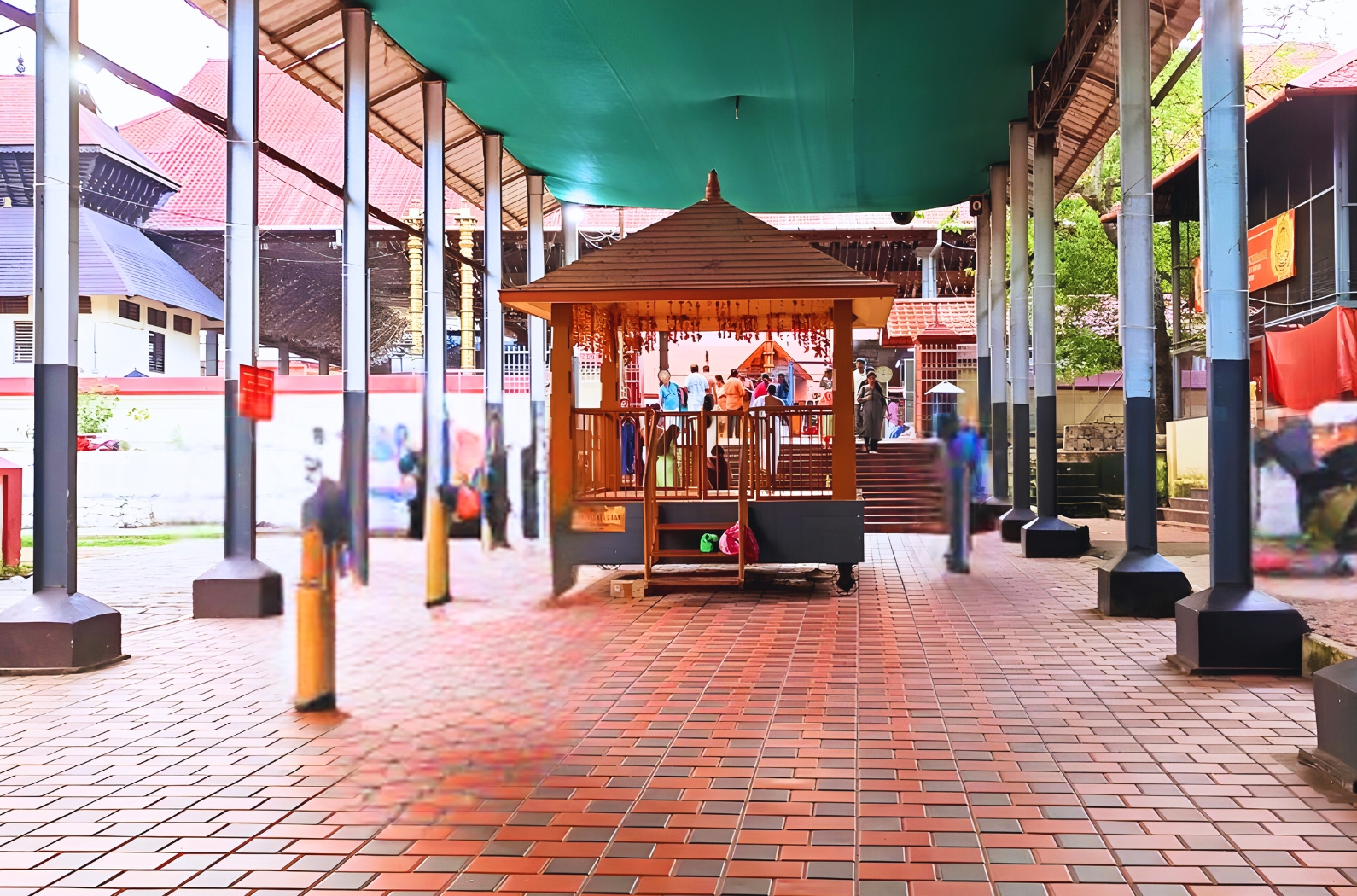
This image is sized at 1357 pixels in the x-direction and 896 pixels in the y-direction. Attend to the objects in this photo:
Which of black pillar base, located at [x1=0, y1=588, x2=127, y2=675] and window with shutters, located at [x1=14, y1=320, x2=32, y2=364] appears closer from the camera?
black pillar base, located at [x1=0, y1=588, x2=127, y2=675]

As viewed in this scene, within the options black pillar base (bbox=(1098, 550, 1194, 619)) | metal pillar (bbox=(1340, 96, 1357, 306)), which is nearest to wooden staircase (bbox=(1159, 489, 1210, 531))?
metal pillar (bbox=(1340, 96, 1357, 306))

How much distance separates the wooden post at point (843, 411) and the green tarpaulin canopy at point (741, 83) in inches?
108

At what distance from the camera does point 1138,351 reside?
29.8 feet

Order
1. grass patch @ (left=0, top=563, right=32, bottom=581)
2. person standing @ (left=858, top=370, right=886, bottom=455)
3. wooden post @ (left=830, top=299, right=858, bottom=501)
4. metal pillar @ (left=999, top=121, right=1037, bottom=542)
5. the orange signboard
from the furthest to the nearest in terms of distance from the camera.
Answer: person standing @ (left=858, top=370, right=886, bottom=455) → the orange signboard → metal pillar @ (left=999, top=121, right=1037, bottom=542) → grass patch @ (left=0, top=563, right=32, bottom=581) → wooden post @ (left=830, top=299, right=858, bottom=501)

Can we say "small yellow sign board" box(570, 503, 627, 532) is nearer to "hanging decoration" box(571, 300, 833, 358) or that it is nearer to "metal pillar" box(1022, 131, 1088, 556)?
"hanging decoration" box(571, 300, 833, 358)

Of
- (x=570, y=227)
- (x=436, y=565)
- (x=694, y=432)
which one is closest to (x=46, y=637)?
(x=436, y=565)

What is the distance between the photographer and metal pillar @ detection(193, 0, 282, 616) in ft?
29.0

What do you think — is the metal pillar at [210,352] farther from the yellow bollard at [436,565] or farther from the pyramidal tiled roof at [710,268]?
the pyramidal tiled roof at [710,268]

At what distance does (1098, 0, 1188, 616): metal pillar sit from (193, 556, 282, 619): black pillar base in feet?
21.2

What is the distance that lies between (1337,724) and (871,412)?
16.3 metres

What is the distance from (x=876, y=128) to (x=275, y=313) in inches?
782

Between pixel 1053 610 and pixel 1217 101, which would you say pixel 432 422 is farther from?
pixel 1217 101

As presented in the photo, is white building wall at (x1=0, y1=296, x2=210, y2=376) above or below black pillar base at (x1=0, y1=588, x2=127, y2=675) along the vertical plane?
above

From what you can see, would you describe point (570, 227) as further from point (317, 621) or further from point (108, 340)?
point (317, 621)
